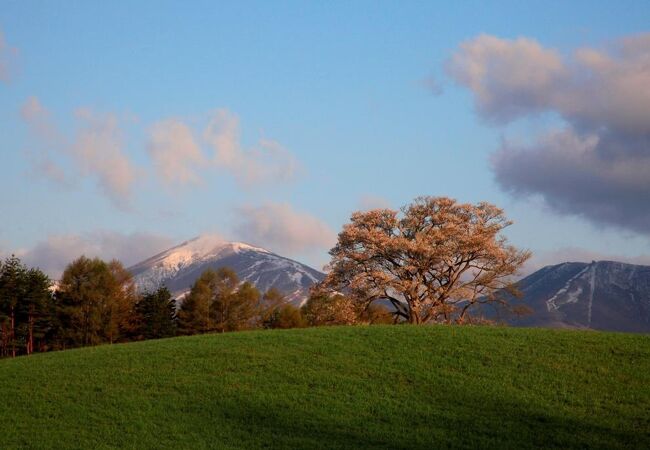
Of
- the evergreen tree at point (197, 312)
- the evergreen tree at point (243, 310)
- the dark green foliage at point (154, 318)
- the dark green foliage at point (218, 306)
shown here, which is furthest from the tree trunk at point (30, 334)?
the evergreen tree at point (243, 310)

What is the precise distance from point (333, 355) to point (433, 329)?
8.38 m

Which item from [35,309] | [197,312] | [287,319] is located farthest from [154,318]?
[287,319]

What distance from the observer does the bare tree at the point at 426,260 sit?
60719 millimetres

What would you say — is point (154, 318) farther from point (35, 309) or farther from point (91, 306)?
point (35, 309)

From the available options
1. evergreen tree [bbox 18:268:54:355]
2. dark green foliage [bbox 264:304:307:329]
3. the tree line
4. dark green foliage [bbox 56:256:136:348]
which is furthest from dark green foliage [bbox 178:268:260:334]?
evergreen tree [bbox 18:268:54:355]

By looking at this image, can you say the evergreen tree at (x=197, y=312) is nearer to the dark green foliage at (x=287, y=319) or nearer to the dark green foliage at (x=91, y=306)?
the dark green foliage at (x=91, y=306)

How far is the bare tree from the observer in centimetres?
6072

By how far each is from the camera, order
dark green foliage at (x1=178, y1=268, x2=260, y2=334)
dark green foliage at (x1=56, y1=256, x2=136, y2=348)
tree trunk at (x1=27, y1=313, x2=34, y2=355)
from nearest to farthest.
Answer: tree trunk at (x1=27, y1=313, x2=34, y2=355) → dark green foliage at (x1=56, y1=256, x2=136, y2=348) → dark green foliage at (x1=178, y1=268, x2=260, y2=334)

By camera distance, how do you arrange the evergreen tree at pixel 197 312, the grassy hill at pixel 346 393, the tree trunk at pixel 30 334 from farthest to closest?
the evergreen tree at pixel 197 312
the tree trunk at pixel 30 334
the grassy hill at pixel 346 393

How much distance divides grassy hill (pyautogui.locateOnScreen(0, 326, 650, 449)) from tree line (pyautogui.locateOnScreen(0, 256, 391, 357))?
909 inches

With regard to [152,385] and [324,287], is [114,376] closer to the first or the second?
[152,385]

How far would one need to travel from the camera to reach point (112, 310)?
80062 mm

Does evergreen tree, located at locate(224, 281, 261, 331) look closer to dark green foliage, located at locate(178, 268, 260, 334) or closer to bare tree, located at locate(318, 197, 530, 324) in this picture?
dark green foliage, located at locate(178, 268, 260, 334)

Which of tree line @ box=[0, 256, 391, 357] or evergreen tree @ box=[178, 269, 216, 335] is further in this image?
evergreen tree @ box=[178, 269, 216, 335]
